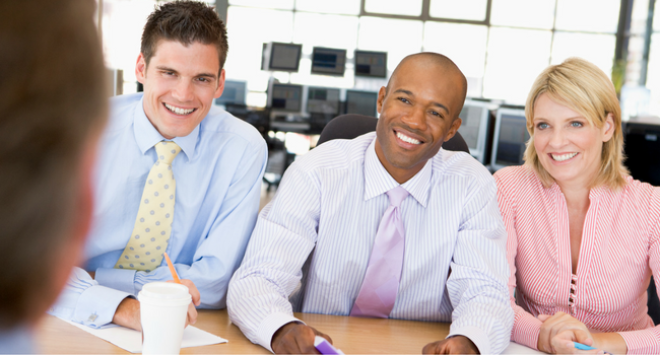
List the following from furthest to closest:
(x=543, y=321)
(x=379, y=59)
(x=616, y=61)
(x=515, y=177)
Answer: (x=616, y=61), (x=379, y=59), (x=515, y=177), (x=543, y=321)

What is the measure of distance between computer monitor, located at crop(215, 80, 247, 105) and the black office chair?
15.1 feet

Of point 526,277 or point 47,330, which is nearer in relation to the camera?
point 47,330

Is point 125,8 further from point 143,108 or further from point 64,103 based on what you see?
point 64,103

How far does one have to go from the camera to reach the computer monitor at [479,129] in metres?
4.60

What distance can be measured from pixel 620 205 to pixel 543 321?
0.46 m

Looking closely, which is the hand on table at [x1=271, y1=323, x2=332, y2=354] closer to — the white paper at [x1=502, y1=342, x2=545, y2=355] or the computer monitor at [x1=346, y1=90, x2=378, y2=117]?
the white paper at [x1=502, y1=342, x2=545, y2=355]

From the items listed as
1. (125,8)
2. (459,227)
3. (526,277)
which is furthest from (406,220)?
(125,8)

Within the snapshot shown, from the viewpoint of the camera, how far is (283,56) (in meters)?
6.24

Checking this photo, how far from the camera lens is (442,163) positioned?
5.09 feet

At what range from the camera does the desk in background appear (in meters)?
0.99

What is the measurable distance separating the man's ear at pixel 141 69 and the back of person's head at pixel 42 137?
1.25 m

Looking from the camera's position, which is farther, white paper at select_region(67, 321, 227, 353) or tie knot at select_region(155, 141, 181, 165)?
tie knot at select_region(155, 141, 181, 165)

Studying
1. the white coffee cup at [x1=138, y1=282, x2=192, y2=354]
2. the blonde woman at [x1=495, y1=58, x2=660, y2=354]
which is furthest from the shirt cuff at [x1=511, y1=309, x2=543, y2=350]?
the white coffee cup at [x1=138, y1=282, x2=192, y2=354]

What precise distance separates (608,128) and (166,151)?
1.25m
